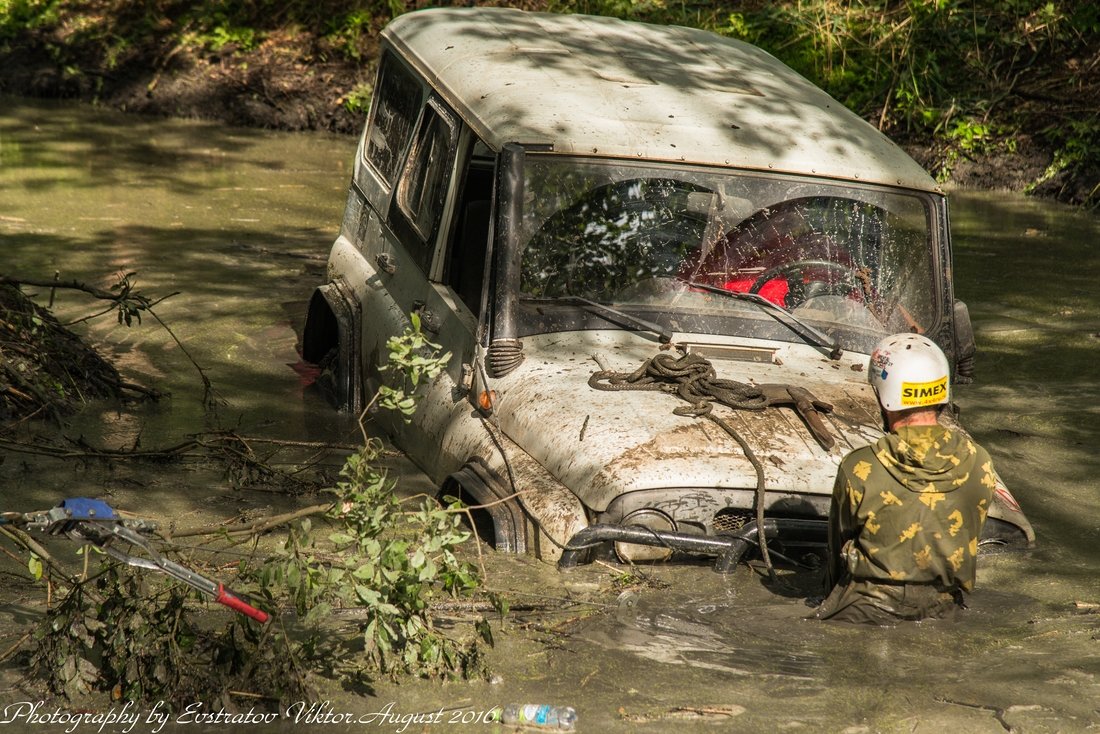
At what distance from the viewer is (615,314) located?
6.12m

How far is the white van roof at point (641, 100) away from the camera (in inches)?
246

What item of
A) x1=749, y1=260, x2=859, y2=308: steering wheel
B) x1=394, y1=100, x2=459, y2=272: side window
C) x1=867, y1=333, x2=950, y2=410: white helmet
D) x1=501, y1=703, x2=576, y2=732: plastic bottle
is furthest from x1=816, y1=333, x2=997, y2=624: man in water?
x1=394, y1=100, x2=459, y2=272: side window

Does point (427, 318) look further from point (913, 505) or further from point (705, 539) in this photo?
point (913, 505)

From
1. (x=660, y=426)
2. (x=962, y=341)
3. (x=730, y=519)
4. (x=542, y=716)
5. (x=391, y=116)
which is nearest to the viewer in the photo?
(x=542, y=716)

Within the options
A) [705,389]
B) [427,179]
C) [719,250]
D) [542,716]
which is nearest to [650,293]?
[719,250]

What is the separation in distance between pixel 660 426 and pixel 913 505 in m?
1.10

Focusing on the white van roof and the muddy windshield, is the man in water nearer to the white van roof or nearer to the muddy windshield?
the muddy windshield

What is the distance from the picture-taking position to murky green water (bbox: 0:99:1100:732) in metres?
4.43

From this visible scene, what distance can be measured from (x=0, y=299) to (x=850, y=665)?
5.11 meters

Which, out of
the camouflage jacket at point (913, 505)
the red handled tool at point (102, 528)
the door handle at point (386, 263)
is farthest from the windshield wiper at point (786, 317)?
the red handled tool at point (102, 528)

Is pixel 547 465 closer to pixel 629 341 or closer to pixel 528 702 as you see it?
pixel 629 341

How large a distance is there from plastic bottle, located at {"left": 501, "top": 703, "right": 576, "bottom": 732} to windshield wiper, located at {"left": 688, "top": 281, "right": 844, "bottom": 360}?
8.22 feet

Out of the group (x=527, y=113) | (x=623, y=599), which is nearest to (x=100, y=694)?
(x=623, y=599)

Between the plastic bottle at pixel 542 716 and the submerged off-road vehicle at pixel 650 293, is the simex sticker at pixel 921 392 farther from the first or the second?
the plastic bottle at pixel 542 716
